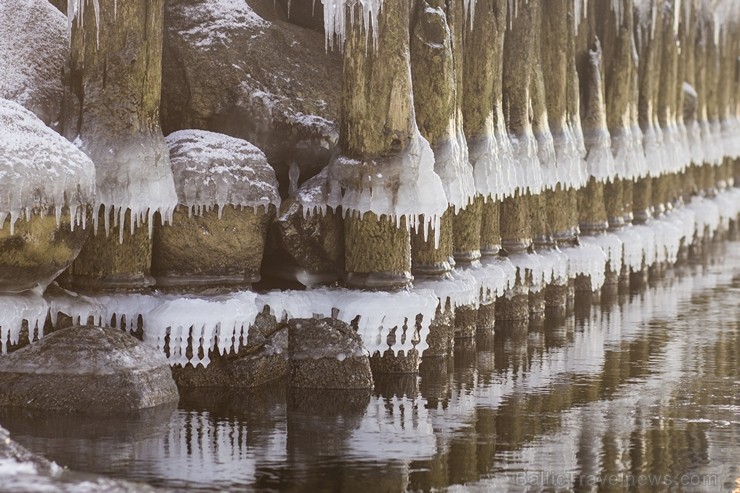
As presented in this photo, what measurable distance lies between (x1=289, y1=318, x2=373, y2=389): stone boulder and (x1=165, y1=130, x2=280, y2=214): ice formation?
128 centimetres

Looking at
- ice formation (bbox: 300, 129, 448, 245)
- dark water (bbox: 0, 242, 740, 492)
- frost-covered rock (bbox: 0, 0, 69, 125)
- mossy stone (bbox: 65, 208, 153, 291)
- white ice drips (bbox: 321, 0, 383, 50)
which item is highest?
white ice drips (bbox: 321, 0, 383, 50)

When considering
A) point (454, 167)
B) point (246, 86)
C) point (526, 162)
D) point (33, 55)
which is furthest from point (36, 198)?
point (526, 162)

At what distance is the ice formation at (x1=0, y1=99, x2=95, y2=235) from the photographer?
11.2m

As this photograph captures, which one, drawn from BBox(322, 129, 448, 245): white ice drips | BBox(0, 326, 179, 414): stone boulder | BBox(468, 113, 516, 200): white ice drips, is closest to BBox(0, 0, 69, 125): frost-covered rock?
BBox(0, 326, 179, 414): stone boulder

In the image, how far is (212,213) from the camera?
12781mm

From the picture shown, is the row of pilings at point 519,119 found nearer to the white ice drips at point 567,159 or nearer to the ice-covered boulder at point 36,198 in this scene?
the white ice drips at point 567,159

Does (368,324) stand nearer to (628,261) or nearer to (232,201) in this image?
(232,201)

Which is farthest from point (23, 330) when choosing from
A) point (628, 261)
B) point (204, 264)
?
point (628, 261)

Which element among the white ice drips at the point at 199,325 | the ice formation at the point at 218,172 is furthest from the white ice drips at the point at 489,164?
the white ice drips at the point at 199,325

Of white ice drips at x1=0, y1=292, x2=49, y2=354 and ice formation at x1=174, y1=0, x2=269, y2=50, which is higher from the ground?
ice formation at x1=174, y1=0, x2=269, y2=50

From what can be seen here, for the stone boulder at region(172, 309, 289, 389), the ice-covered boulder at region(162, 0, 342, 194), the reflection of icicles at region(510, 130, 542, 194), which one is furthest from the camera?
the reflection of icicles at region(510, 130, 542, 194)

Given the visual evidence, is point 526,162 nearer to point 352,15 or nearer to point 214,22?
point 352,15

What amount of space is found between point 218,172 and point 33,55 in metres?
1.95

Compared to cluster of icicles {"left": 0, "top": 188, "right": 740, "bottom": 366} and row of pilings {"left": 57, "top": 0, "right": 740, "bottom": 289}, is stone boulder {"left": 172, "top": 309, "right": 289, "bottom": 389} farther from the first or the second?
row of pilings {"left": 57, "top": 0, "right": 740, "bottom": 289}
